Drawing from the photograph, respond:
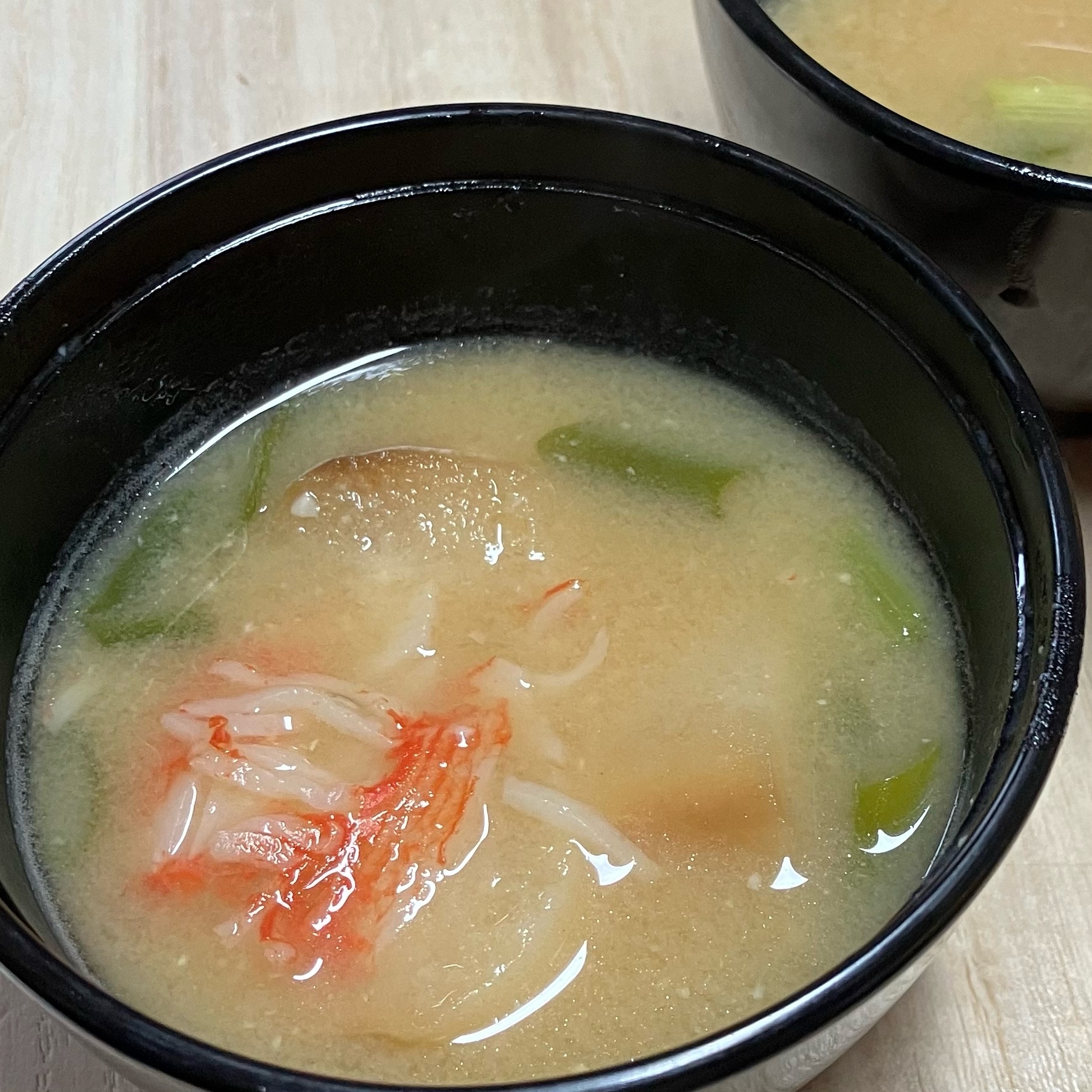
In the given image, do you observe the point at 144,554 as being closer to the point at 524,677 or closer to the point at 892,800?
the point at 524,677

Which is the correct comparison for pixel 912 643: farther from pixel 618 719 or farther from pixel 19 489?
pixel 19 489

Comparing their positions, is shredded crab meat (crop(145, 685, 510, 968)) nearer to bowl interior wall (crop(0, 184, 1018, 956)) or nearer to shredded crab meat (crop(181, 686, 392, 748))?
shredded crab meat (crop(181, 686, 392, 748))

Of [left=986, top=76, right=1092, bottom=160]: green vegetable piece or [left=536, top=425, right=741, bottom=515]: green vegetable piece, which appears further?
[left=986, top=76, right=1092, bottom=160]: green vegetable piece

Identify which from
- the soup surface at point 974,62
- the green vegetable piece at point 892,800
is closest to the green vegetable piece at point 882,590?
the green vegetable piece at point 892,800

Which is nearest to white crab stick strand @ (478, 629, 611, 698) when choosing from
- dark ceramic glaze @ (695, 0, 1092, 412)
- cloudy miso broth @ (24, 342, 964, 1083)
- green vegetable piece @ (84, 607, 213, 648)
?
cloudy miso broth @ (24, 342, 964, 1083)

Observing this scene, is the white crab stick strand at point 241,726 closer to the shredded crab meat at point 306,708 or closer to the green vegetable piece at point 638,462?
the shredded crab meat at point 306,708

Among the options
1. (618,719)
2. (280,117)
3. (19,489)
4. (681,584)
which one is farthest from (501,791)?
(280,117)

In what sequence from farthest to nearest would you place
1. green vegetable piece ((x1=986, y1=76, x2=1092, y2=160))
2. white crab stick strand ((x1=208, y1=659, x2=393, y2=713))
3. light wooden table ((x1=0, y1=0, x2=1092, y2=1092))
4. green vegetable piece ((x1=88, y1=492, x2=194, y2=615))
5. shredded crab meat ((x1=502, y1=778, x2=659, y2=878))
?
light wooden table ((x1=0, y1=0, x2=1092, y2=1092)) < green vegetable piece ((x1=986, y1=76, x2=1092, y2=160)) < green vegetable piece ((x1=88, y1=492, x2=194, y2=615)) < white crab stick strand ((x1=208, y1=659, x2=393, y2=713)) < shredded crab meat ((x1=502, y1=778, x2=659, y2=878))

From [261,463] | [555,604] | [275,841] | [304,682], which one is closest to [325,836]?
[275,841]
